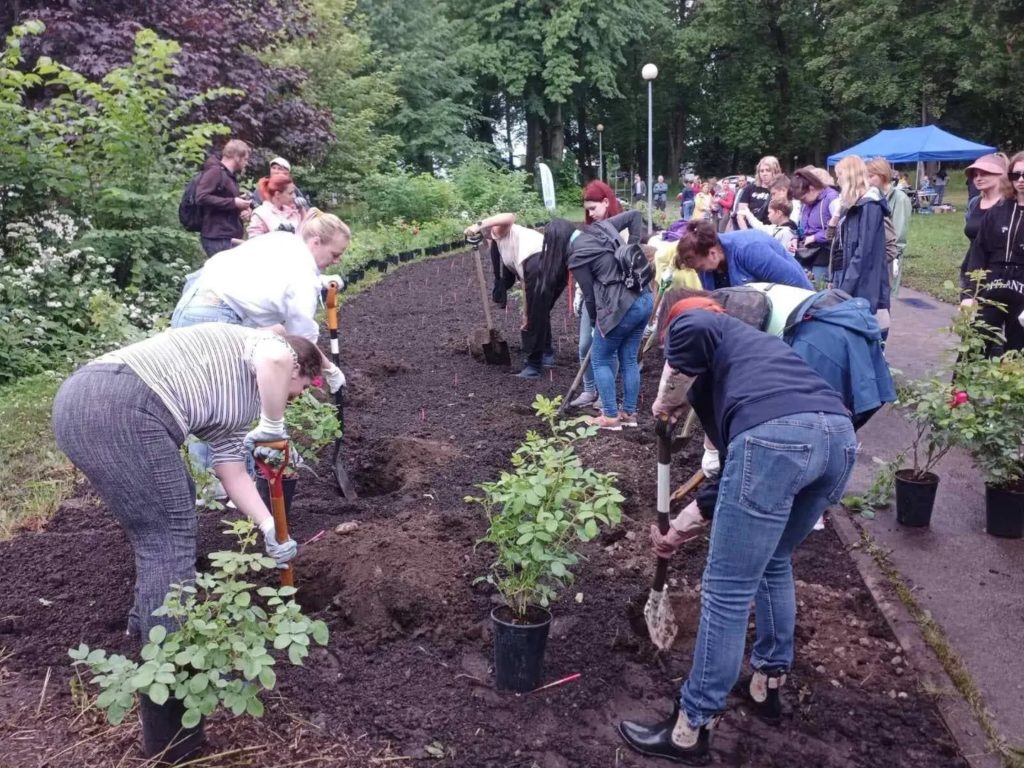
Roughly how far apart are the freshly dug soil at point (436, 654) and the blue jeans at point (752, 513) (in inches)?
17.3

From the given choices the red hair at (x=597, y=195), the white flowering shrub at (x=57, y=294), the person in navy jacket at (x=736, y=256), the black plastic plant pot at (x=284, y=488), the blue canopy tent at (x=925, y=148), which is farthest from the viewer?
the blue canopy tent at (x=925, y=148)

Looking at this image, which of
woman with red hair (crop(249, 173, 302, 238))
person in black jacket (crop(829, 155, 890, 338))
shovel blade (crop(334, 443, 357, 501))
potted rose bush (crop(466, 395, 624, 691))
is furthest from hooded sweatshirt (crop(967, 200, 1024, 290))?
woman with red hair (crop(249, 173, 302, 238))

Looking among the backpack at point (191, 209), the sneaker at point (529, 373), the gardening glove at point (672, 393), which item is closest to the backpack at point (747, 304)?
the gardening glove at point (672, 393)

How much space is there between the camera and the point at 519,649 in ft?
10.2

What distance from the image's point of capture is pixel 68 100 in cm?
898

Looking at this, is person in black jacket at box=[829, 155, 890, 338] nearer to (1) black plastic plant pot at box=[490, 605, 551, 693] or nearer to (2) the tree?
(1) black plastic plant pot at box=[490, 605, 551, 693]

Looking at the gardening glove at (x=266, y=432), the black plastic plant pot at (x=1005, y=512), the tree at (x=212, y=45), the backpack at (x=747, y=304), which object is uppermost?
the tree at (x=212, y=45)

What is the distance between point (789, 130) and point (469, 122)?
15.7 m

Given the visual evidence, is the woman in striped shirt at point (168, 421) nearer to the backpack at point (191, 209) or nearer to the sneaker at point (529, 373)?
the sneaker at point (529, 373)

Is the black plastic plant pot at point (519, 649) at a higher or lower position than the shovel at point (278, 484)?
lower

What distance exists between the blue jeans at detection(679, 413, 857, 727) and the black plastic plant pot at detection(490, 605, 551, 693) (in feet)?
1.81

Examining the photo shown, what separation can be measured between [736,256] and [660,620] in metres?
1.67

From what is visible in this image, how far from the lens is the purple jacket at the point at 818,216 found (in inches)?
282

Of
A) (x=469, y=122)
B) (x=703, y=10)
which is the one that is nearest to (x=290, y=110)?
(x=469, y=122)
